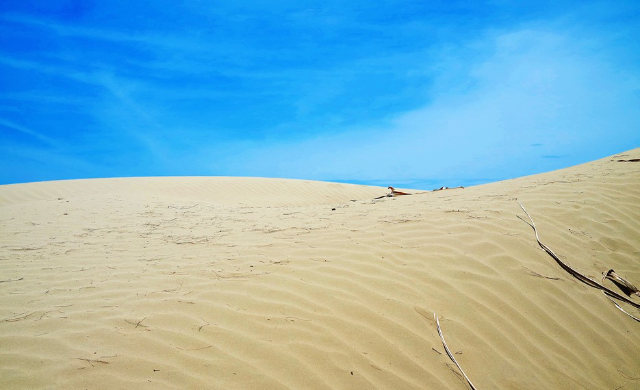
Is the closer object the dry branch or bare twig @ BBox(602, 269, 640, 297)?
the dry branch

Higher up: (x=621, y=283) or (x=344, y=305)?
(x=621, y=283)

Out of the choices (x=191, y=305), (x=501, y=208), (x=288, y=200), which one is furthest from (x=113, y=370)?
(x=288, y=200)

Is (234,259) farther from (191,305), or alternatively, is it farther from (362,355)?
(362,355)

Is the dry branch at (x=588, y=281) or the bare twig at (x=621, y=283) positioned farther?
the bare twig at (x=621, y=283)

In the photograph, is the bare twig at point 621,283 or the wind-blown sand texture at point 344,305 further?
the bare twig at point 621,283

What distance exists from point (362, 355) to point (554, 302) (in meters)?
2.01

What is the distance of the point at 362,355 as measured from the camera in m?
2.62

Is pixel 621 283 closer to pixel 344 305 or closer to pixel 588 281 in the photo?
pixel 588 281

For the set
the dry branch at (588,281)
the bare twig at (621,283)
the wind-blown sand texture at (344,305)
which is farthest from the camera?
the bare twig at (621,283)

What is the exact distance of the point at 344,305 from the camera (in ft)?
10.2

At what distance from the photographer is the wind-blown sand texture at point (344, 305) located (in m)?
2.51

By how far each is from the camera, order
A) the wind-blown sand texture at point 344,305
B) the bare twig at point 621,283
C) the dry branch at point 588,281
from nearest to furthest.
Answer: the wind-blown sand texture at point 344,305
the dry branch at point 588,281
the bare twig at point 621,283

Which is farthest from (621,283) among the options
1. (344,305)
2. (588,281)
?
(344,305)

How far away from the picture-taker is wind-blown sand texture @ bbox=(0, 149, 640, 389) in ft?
8.23
